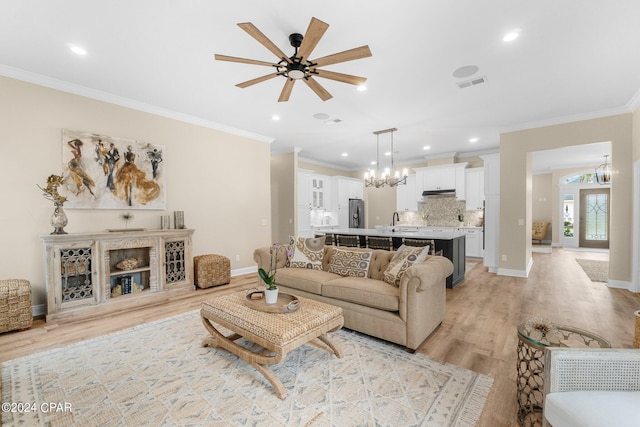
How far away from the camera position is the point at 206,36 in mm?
2662

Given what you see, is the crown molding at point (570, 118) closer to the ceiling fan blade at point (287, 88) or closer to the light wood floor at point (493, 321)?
the light wood floor at point (493, 321)

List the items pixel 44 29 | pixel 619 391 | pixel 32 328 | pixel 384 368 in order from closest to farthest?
pixel 619 391
pixel 384 368
pixel 44 29
pixel 32 328

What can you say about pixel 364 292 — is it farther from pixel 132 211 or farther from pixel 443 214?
pixel 443 214

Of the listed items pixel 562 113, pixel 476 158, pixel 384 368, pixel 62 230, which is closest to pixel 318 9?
pixel 384 368

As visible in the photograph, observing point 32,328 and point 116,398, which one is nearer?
point 116,398

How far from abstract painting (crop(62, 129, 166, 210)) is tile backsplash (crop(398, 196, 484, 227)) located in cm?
720

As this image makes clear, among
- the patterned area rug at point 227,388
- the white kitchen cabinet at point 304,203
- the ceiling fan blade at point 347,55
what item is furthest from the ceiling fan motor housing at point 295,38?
the white kitchen cabinet at point 304,203

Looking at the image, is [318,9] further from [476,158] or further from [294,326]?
[476,158]

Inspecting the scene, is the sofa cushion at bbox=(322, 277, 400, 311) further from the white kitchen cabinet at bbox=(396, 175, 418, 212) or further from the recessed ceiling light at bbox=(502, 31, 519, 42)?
the white kitchen cabinet at bbox=(396, 175, 418, 212)

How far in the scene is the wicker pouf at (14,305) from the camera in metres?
2.88

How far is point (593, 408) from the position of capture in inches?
43.1

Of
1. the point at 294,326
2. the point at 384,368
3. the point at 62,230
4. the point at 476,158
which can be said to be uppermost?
the point at 476,158

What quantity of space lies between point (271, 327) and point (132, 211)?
3493mm

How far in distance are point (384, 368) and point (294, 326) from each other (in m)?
0.88
